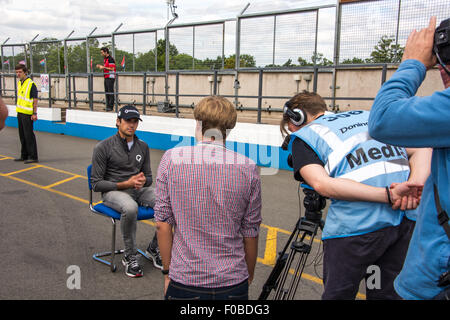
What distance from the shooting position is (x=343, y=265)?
203 cm

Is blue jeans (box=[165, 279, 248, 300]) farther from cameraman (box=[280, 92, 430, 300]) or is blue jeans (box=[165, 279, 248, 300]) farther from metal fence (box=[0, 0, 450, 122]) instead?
metal fence (box=[0, 0, 450, 122])

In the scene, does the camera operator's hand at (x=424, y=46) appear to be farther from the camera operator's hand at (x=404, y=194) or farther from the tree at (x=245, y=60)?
the tree at (x=245, y=60)

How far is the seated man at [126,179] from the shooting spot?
395 cm

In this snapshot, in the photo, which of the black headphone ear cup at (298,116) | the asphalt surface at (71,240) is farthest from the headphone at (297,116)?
the asphalt surface at (71,240)

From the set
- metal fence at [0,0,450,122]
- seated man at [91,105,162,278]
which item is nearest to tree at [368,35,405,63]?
metal fence at [0,0,450,122]

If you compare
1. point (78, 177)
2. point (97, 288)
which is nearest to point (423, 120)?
point (97, 288)

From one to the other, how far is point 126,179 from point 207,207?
2.71 metres

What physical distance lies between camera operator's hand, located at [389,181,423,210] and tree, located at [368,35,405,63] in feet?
29.1

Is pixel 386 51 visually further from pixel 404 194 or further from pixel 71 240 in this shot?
pixel 404 194

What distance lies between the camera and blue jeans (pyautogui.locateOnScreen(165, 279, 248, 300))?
1879 mm

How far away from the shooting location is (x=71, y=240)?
4719 millimetres

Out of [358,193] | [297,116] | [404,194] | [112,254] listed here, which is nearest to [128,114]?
[112,254]

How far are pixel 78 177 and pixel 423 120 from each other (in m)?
7.68
